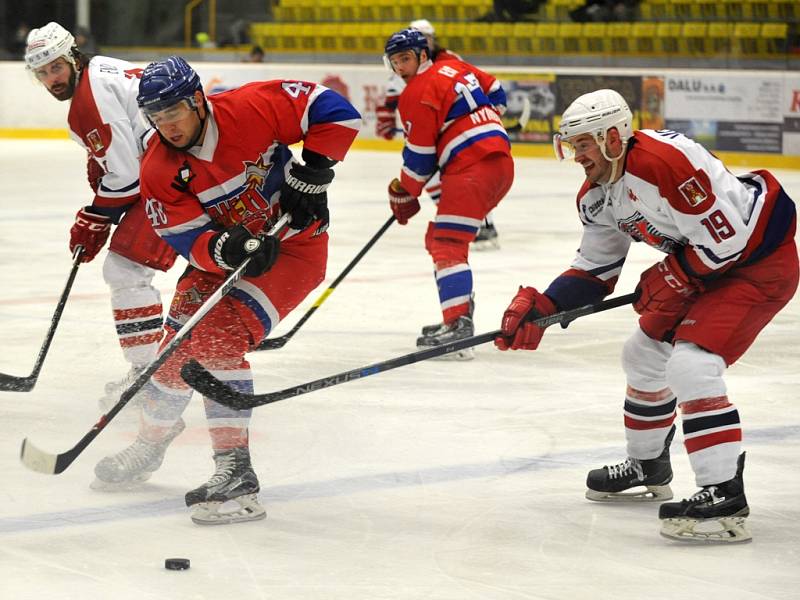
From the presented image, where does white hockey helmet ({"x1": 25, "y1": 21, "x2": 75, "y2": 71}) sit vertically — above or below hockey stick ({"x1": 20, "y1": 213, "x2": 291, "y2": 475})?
above

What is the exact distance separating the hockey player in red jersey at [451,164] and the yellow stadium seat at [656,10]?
28.4 ft

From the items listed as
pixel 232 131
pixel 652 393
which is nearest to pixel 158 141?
pixel 232 131

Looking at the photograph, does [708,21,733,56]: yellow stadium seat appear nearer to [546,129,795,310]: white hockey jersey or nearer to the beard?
the beard

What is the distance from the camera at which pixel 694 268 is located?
2867 mm

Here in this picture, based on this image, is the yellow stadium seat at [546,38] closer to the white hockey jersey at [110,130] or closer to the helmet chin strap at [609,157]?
the white hockey jersey at [110,130]

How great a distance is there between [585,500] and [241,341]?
0.86 m

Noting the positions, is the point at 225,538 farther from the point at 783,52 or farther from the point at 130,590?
the point at 783,52

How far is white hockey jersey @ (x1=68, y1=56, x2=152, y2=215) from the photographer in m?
3.83

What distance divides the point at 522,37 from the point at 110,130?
34.3ft

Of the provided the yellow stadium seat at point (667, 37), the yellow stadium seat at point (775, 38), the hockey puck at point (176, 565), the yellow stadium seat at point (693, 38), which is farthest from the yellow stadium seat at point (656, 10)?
the hockey puck at point (176, 565)

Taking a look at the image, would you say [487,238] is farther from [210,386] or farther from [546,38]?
[546,38]

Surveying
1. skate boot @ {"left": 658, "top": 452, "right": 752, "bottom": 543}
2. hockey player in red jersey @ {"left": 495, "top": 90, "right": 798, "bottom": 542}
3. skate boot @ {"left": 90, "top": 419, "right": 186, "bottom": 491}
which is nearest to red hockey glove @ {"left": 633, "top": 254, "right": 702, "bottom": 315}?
hockey player in red jersey @ {"left": 495, "top": 90, "right": 798, "bottom": 542}

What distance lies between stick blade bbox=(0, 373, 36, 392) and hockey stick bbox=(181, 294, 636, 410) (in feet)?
3.88

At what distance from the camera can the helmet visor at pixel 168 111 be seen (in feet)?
9.50
